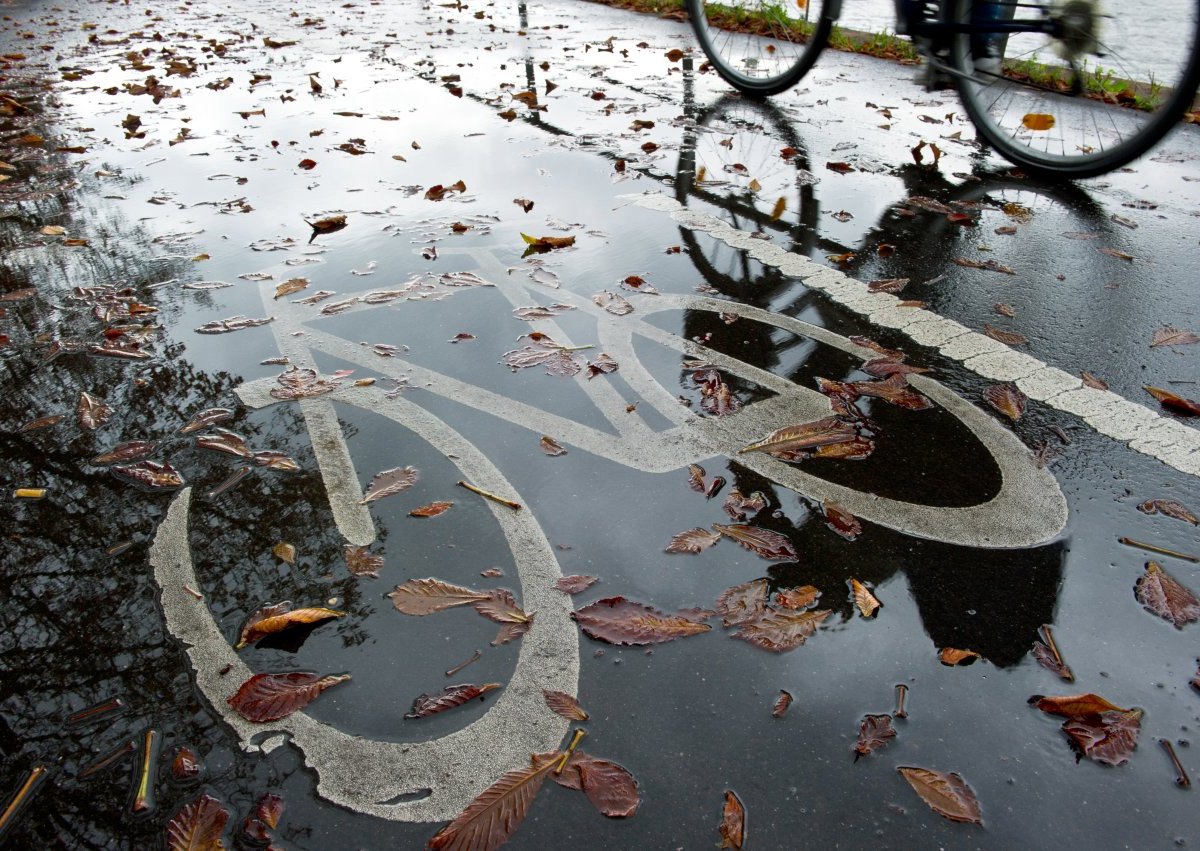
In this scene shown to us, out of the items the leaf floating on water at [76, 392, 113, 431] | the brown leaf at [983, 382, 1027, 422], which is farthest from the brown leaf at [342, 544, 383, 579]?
the brown leaf at [983, 382, 1027, 422]

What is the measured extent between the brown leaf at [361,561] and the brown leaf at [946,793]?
1353 millimetres

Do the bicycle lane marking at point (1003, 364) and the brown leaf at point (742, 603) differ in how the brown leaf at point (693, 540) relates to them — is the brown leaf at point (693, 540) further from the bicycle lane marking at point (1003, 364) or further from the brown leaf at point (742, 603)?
the bicycle lane marking at point (1003, 364)

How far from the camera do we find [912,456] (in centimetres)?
254

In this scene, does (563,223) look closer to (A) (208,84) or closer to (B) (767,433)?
(B) (767,433)

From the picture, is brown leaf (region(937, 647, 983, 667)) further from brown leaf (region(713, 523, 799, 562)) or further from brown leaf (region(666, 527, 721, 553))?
brown leaf (region(666, 527, 721, 553))

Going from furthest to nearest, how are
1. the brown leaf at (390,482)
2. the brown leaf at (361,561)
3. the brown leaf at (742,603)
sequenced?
the brown leaf at (390,482), the brown leaf at (361,561), the brown leaf at (742,603)

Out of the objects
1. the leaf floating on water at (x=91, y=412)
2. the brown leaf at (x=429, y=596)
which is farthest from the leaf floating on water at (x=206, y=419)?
the brown leaf at (x=429, y=596)

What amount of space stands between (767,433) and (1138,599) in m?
1.09

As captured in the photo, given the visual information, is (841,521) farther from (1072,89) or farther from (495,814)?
(1072,89)

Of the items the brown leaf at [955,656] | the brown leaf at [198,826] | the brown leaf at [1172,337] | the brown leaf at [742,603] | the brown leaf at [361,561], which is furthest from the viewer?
the brown leaf at [1172,337]

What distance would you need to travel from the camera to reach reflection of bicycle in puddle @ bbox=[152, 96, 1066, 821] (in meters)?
1.69

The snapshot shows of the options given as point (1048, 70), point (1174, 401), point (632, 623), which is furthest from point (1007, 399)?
point (1048, 70)

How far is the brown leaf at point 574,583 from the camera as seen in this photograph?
2.08 meters

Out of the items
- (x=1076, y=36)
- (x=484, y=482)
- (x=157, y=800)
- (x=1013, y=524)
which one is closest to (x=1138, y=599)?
(x=1013, y=524)
